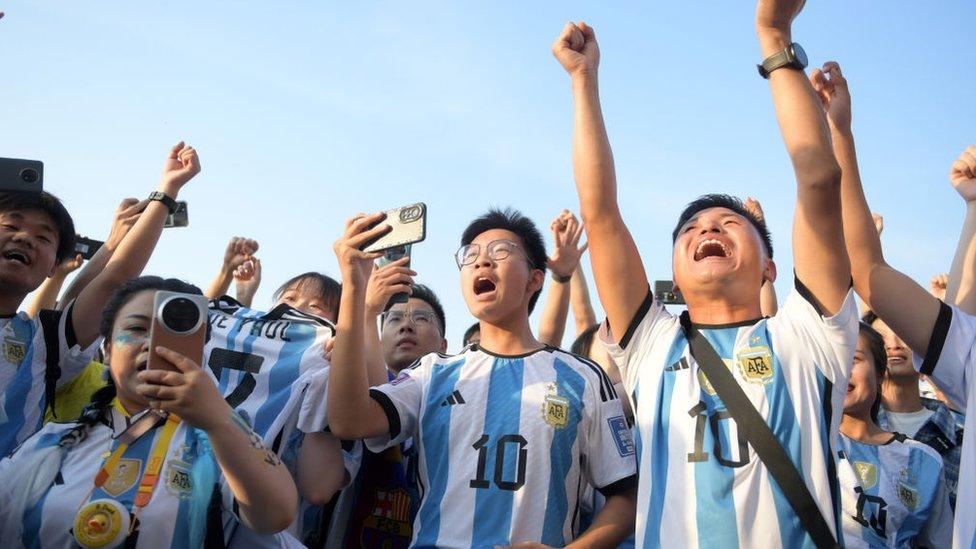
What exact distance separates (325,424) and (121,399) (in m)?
1.00

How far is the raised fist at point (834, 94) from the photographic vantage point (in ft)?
13.3

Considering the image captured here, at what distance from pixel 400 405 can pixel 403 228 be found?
860 millimetres

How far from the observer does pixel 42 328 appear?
15.4 feet

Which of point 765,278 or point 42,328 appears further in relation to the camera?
point 42,328

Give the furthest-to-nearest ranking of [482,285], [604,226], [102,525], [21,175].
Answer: [482,285] → [21,175] → [604,226] → [102,525]

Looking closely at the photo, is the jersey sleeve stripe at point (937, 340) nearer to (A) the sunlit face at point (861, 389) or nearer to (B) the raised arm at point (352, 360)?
(A) the sunlit face at point (861, 389)

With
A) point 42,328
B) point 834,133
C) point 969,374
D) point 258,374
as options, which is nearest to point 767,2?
point 834,133

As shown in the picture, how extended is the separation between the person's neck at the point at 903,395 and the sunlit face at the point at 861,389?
1.34 metres

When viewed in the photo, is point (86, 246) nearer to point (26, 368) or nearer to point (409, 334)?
point (26, 368)

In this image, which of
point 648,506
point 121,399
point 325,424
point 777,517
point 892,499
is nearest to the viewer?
point 777,517

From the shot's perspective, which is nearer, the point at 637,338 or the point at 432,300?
the point at 637,338

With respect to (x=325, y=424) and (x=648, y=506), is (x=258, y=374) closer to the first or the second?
(x=325, y=424)

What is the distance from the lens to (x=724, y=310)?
11.9 feet

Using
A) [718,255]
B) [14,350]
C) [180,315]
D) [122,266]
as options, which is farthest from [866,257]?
[14,350]
